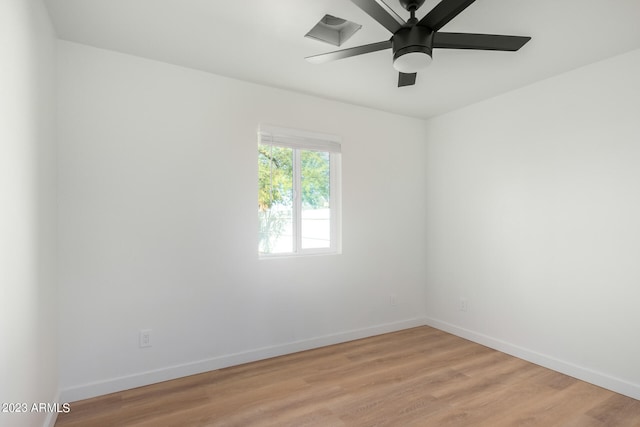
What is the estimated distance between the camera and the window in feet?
10.0

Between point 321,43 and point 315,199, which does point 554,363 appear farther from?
point 321,43

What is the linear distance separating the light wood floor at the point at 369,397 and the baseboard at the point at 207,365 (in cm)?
6

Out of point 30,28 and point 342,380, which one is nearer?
point 30,28

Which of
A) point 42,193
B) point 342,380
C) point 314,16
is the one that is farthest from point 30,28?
point 342,380

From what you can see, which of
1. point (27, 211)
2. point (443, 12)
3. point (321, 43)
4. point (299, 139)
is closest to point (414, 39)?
point (443, 12)

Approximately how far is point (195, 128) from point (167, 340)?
5.49 feet

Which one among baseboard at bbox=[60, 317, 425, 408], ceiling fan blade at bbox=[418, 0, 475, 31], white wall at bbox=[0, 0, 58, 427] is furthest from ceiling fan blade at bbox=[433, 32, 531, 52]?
baseboard at bbox=[60, 317, 425, 408]

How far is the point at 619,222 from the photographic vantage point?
2.42 meters

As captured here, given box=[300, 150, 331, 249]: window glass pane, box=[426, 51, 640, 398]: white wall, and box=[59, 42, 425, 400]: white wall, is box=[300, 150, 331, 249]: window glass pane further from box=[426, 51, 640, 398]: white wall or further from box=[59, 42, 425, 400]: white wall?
box=[426, 51, 640, 398]: white wall

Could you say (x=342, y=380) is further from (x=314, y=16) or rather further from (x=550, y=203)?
(x=314, y=16)

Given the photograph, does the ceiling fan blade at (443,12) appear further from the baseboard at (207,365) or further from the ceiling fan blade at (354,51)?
the baseboard at (207,365)

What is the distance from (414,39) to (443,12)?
186 mm

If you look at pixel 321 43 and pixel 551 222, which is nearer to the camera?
pixel 321 43

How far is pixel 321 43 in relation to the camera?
2244mm
